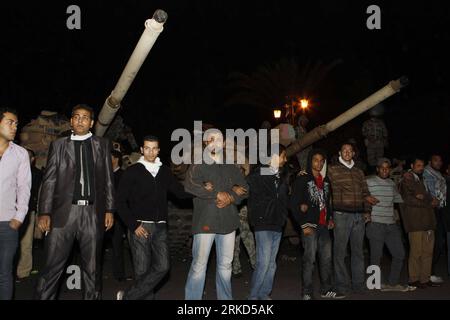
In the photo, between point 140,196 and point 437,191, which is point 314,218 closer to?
point 140,196

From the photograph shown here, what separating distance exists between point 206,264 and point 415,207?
3898 mm

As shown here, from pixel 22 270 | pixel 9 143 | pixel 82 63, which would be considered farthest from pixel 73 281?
pixel 82 63

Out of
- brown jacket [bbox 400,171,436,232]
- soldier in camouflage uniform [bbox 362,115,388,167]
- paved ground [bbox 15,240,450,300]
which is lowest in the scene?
paved ground [bbox 15,240,450,300]

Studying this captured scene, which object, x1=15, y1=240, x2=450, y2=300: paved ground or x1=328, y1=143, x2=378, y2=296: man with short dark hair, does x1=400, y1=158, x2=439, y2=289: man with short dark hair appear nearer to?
x1=15, y1=240, x2=450, y2=300: paved ground

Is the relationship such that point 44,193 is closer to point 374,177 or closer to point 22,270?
point 22,270

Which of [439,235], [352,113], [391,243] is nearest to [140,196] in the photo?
[391,243]

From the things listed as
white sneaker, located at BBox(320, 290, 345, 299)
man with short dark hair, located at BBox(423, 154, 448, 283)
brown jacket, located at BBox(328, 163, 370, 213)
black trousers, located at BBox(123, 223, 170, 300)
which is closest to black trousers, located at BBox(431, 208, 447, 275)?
man with short dark hair, located at BBox(423, 154, 448, 283)

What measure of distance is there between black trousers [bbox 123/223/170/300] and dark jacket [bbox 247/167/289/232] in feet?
4.17

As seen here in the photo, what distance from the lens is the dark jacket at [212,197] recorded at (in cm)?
665

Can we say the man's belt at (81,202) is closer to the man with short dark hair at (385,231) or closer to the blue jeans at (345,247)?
the blue jeans at (345,247)

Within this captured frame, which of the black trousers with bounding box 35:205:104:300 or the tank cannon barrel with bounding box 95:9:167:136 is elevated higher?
the tank cannon barrel with bounding box 95:9:167:136

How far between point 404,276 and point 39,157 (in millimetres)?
7478

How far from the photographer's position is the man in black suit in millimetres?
5723

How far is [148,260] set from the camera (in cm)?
650
